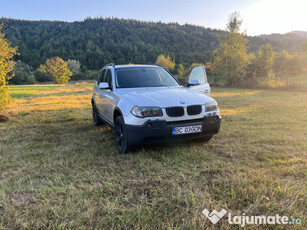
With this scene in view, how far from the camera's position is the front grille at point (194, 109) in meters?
3.64

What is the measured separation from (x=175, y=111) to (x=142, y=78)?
168cm

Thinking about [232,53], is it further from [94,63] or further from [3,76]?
[94,63]

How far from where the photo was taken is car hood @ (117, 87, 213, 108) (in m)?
3.59

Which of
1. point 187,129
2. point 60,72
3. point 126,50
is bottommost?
point 187,129

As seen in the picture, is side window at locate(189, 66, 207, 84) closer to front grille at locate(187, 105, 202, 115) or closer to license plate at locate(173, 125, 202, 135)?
front grille at locate(187, 105, 202, 115)

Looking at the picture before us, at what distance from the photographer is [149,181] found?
2.88 metres

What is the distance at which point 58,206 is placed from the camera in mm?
2326

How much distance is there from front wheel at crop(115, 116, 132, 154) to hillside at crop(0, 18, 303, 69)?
88.3 m

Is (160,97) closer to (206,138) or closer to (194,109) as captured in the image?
(194,109)

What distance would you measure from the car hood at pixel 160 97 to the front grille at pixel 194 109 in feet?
0.25

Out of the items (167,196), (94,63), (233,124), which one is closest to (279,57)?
(233,124)

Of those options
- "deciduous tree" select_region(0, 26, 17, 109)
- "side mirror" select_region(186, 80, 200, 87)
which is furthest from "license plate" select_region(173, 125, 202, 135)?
"deciduous tree" select_region(0, 26, 17, 109)

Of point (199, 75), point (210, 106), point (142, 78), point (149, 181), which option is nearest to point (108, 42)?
point (199, 75)

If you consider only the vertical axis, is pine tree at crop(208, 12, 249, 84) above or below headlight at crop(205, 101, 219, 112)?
above
